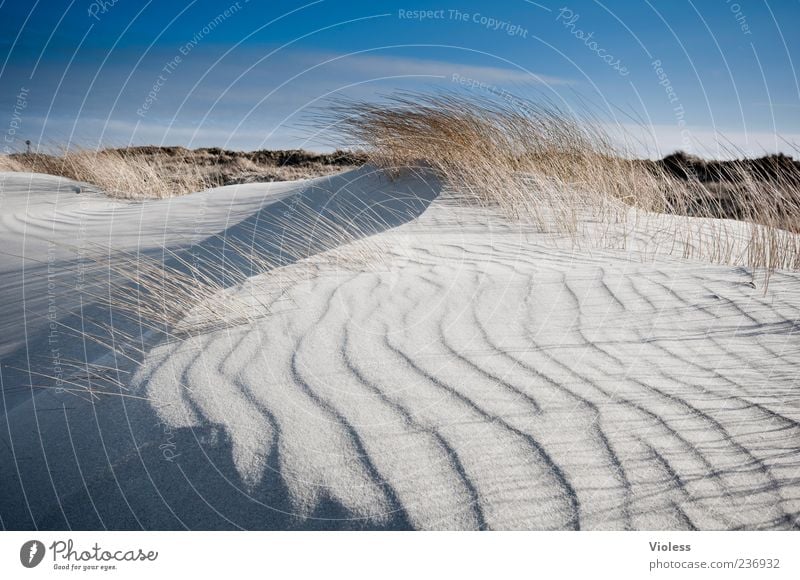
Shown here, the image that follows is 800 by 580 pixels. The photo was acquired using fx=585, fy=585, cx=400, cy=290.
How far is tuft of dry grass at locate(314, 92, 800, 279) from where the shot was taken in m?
4.56

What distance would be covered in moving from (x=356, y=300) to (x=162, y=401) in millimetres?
992

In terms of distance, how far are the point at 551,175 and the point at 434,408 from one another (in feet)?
13.5

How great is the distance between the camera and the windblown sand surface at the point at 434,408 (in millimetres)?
1498

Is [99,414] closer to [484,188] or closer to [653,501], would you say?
[653,501]

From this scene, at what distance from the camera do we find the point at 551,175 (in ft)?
17.9

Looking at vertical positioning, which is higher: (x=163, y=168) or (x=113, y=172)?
(x=163, y=168)

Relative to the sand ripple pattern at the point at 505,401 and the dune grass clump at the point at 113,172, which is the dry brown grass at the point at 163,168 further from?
the sand ripple pattern at the point at 505,401

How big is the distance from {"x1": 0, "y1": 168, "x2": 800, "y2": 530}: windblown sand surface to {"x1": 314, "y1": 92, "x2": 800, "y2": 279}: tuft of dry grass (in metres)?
1.27
